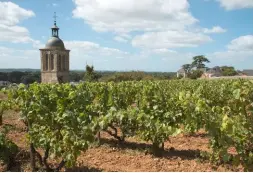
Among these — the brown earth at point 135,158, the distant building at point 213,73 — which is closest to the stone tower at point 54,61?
the brown earth at point 135,158

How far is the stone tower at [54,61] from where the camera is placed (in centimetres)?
4606

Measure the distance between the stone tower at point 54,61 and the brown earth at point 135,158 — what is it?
37.2 metres

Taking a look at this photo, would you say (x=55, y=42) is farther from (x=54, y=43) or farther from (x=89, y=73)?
(x=89, y=73)

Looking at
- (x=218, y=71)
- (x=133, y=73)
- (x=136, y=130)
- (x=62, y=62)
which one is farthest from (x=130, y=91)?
(x=218, y=71)

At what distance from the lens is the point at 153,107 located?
300 inches

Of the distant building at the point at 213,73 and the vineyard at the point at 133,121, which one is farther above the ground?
the distant building at the point at 213,73

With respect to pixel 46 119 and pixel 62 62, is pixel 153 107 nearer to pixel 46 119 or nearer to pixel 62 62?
pixel 46 119

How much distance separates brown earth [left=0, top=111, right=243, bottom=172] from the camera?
6.69 metres

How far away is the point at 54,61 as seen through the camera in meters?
46.1

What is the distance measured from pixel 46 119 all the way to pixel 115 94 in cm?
458

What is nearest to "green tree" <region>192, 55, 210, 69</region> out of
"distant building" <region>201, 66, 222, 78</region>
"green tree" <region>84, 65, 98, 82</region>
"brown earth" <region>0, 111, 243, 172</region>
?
"distant building" <region>201, 66, 222, 78</region>

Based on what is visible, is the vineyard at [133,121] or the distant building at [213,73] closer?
the vineyard at [133,121]

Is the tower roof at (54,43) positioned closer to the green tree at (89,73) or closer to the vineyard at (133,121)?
the green tree at (89,73)

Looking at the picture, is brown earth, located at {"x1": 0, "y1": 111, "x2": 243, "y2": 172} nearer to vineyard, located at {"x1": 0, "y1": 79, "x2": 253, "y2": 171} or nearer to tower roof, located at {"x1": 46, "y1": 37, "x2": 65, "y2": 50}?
vineyard, located at {"x1": 0, "y1": 79, "x2": 253, "y2": 171}
